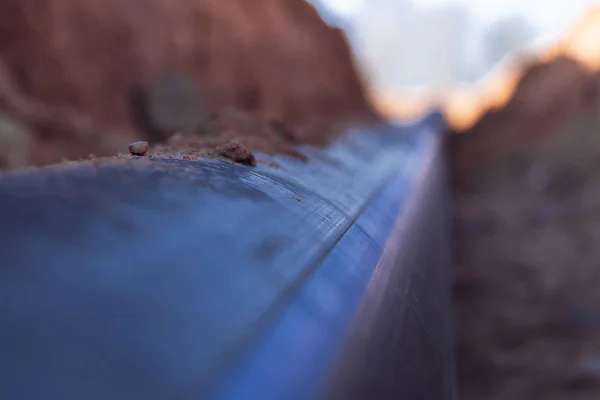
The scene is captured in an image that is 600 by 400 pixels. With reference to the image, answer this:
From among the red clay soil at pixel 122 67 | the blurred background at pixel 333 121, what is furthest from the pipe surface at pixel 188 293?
the red clay soil at pixel 122 67

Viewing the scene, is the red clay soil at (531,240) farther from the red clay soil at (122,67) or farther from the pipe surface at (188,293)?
the red clay soil at (122,67)

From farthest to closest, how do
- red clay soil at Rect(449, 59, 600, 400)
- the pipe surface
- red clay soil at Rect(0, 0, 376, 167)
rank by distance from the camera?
red clay soil at Rect(0, 0, 376, 167)
red clay soil at Rect(449, 59, 600, 400)
the pipe surface

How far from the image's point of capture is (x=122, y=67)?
8.15 metres

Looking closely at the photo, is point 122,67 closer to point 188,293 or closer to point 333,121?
point 333,121

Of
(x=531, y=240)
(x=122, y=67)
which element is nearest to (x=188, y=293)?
(x=531, y=240)

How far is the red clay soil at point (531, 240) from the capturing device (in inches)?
138

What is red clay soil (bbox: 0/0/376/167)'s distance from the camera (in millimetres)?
6234

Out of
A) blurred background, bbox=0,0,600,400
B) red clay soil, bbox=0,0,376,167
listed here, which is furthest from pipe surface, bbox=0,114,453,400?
red clay soil, bbox=0,0,376,167

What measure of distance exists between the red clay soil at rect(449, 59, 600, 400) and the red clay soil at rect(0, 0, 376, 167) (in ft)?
8.93

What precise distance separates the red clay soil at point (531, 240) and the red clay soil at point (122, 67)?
2.72 metres

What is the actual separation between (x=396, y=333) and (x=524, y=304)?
3.90 metres

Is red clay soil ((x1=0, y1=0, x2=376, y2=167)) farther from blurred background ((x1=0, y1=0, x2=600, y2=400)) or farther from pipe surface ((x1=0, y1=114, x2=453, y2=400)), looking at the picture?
pipe surface ((x1=0, y1=114, x2=453, y2=400))

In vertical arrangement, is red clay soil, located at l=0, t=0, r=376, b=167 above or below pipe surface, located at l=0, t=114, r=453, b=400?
above

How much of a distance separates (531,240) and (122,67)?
6.36 meters
